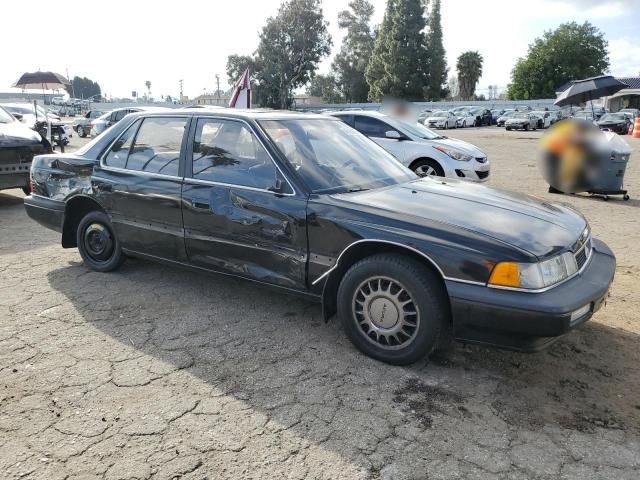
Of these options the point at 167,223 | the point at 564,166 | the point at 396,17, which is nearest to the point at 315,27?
the point at 396,17

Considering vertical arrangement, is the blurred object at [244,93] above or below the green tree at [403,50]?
below

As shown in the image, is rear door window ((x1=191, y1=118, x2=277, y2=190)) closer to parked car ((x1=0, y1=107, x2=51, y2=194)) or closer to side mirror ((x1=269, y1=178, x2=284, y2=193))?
side mirror ((x1=269, y1=178, x2=284, y2=193))

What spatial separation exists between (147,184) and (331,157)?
61.9 inches

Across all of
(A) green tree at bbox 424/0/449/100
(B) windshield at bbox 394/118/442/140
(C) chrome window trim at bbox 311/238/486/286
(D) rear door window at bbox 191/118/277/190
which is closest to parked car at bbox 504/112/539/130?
(A) green tree at bbox 424/0/449/100

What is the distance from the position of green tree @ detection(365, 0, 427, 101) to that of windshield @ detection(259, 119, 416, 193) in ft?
179

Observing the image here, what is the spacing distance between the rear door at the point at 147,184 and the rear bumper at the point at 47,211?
61 centimetres

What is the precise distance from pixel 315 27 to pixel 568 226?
207 ft

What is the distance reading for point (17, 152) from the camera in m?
7.91

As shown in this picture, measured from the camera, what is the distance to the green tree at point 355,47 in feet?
235

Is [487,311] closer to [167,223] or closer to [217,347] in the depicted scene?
[217,347]

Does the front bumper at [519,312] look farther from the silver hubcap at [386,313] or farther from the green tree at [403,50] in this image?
the green tree at [403,50]

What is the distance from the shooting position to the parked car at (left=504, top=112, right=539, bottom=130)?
34.1 metres

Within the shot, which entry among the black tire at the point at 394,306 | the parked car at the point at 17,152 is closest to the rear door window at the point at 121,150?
the black tire at the point at 394,306

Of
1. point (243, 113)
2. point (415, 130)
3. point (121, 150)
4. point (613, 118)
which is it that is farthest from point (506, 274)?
point (613, 118)
